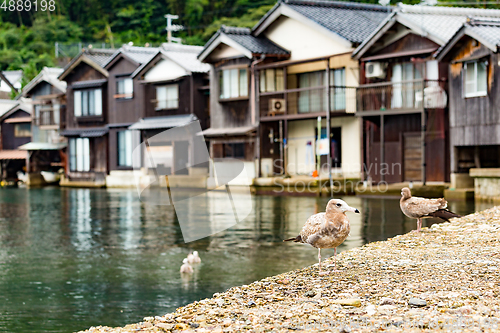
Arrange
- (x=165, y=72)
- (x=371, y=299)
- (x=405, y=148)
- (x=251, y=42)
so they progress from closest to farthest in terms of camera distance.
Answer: (x=371, y=299) → (x=405, y=148) → (x=251, y=42) → (x=165, y=72)

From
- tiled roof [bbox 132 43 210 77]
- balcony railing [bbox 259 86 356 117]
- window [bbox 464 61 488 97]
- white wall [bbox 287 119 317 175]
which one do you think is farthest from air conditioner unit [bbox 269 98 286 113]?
window [bbox 464 61 488 97]

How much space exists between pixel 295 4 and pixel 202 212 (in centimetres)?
1503

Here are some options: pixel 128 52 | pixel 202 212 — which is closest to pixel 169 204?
pixel 202 212

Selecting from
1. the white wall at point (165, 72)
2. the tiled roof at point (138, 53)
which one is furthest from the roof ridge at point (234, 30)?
the tiled roof at point (138, 53)

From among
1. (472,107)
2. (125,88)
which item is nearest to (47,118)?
(125,88)

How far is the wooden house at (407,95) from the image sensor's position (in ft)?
98.2

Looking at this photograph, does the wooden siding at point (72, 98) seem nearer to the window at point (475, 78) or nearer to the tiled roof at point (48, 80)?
the tiled roof at point (48, 80)

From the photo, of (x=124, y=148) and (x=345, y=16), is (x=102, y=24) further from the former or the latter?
(x=345, y=16)

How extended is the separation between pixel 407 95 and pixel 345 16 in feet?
28.1

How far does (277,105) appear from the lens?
37156 millimetres

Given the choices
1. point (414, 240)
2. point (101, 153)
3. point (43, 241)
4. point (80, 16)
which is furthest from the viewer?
point (80, 16)

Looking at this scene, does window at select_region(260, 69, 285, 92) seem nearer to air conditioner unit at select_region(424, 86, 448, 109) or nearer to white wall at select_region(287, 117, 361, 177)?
white wall at select_region(287, 117, 361, 177)

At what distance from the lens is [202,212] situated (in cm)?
2756

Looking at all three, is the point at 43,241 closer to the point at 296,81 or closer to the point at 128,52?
the point at 296,81
